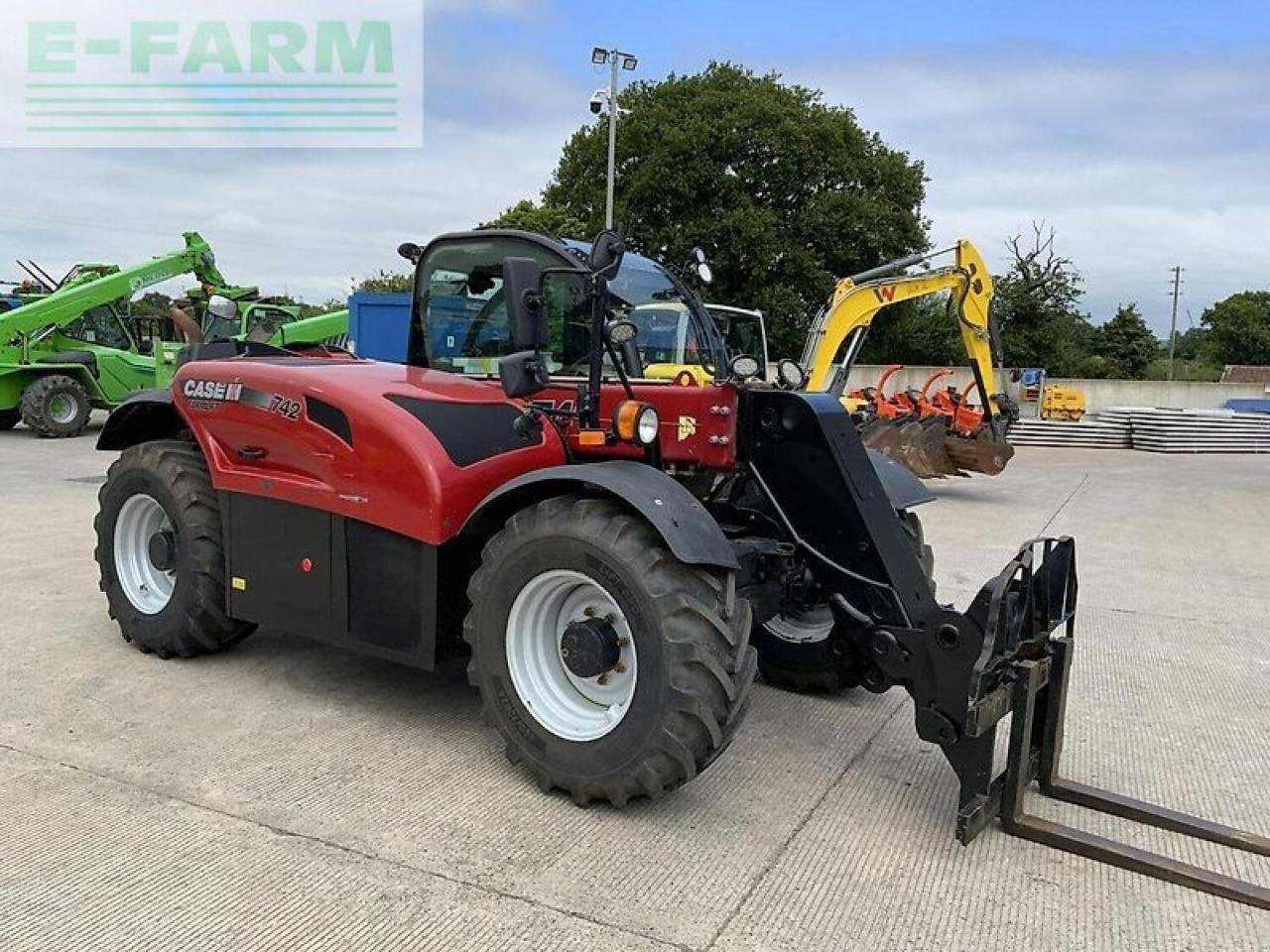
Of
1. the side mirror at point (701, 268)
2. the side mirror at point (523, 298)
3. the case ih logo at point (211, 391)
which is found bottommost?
the case ih logo at point (211, 391)

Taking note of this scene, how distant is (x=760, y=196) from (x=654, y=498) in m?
33.0

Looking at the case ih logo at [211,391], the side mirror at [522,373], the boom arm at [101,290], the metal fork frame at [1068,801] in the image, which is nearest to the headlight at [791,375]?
the side mirror at [522,373]

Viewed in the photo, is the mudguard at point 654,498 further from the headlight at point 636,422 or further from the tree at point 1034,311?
the tree at point 1034,311

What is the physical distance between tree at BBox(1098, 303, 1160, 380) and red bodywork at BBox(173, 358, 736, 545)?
45945 millimetres

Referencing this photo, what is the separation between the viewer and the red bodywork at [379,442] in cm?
373

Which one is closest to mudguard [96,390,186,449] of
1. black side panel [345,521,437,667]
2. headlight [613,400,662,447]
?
black side panel [345,521,437,667]

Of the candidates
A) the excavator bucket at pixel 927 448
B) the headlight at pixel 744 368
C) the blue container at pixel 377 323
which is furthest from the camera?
the blue container at pixel 377 323

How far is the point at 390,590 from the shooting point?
3.92 meters

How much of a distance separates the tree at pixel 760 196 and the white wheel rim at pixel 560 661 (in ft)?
96.6

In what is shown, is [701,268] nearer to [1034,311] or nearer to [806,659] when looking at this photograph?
[806,659]

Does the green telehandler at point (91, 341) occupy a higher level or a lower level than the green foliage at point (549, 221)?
lower

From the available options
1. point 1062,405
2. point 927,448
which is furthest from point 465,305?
point 1062,405

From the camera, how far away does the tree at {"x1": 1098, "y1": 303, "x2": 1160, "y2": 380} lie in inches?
1783

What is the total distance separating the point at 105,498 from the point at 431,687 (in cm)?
202
